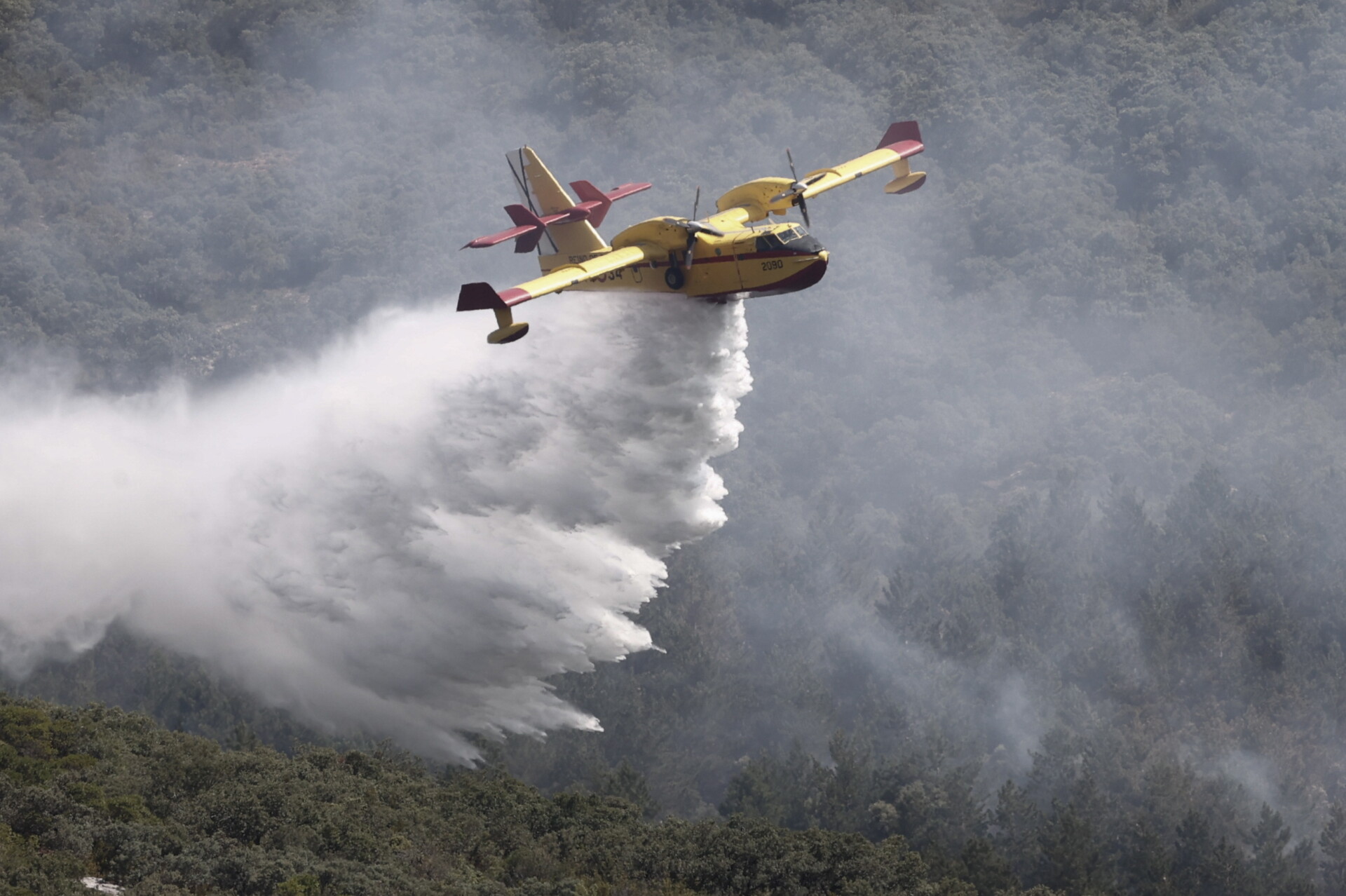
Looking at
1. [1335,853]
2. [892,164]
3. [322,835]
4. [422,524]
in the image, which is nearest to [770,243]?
[892,164]

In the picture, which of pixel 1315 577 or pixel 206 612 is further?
pixel 1315 577

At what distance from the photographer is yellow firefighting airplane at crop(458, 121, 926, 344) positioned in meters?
33.0

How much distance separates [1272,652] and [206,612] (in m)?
54.2

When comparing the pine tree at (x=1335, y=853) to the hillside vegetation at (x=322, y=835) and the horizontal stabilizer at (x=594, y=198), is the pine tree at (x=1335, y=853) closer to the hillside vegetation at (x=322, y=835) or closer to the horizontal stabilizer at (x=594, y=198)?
the hillside vegetation at (x=322, y=835)

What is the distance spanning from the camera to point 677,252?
34.1 meters

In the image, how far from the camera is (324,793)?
36000 millimetres

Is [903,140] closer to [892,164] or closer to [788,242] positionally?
[892,164]

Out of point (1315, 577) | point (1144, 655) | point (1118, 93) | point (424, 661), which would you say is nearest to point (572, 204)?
point (424, 661)

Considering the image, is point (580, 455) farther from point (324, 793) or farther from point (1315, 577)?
point (1315, 577)

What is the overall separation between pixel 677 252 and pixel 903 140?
32.6ft

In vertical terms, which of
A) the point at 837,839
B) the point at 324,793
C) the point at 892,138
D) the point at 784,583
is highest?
the point at 892,138

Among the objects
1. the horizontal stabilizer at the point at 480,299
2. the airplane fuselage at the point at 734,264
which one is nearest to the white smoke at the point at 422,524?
the airplane fuselage at the point at 734,264

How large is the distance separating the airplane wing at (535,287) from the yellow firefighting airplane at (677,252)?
2 centimetres

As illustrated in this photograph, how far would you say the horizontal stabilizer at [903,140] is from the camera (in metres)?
41.2
